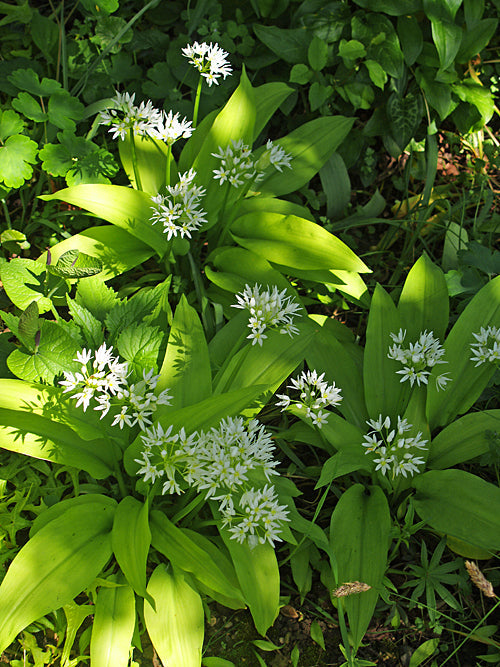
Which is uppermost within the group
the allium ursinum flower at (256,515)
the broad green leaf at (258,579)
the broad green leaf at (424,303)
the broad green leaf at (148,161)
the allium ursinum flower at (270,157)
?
the allium ursinum flower at (270,157)

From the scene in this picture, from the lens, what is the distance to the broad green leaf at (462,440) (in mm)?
2422

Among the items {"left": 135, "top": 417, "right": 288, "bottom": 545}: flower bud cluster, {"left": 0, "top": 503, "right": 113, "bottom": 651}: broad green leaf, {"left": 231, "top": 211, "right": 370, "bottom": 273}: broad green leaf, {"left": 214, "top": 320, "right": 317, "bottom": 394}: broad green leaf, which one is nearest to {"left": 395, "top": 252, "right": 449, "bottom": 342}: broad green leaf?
{"left": 231, "top": 211, "right": 370, "bottom": 273}: broad green leaf

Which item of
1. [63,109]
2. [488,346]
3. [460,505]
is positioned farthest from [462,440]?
[63,109]

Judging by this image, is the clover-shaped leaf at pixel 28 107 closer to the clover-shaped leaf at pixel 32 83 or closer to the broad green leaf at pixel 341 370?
the clover-shaped leaf at pixel 32 83

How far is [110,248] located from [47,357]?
31.6 inches

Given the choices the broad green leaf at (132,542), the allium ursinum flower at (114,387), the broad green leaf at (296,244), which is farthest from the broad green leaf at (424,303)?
the broad green leaf at (132,542)

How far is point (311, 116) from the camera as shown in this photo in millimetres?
3518

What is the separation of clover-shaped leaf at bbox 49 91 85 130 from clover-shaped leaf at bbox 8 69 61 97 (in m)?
0.04

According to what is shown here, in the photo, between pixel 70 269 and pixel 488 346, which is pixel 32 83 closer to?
pixel 70 269

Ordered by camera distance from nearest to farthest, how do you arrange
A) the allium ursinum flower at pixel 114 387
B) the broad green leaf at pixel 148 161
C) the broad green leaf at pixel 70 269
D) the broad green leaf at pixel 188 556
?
the allium ursinum flower at pixel 114 387 → the broad green leaf at pixel 188 556 → the broad green leaf at pixel 70 269 → the broad green leaf at pixel 148 161

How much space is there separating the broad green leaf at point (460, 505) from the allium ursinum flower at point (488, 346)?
0.45 meters

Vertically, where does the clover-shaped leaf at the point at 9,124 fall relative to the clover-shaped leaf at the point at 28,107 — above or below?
below

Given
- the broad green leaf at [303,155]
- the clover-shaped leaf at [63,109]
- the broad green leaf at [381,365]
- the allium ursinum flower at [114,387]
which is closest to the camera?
the allium ursinum flower at [114,387]

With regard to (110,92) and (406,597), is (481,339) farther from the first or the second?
(110,92)
